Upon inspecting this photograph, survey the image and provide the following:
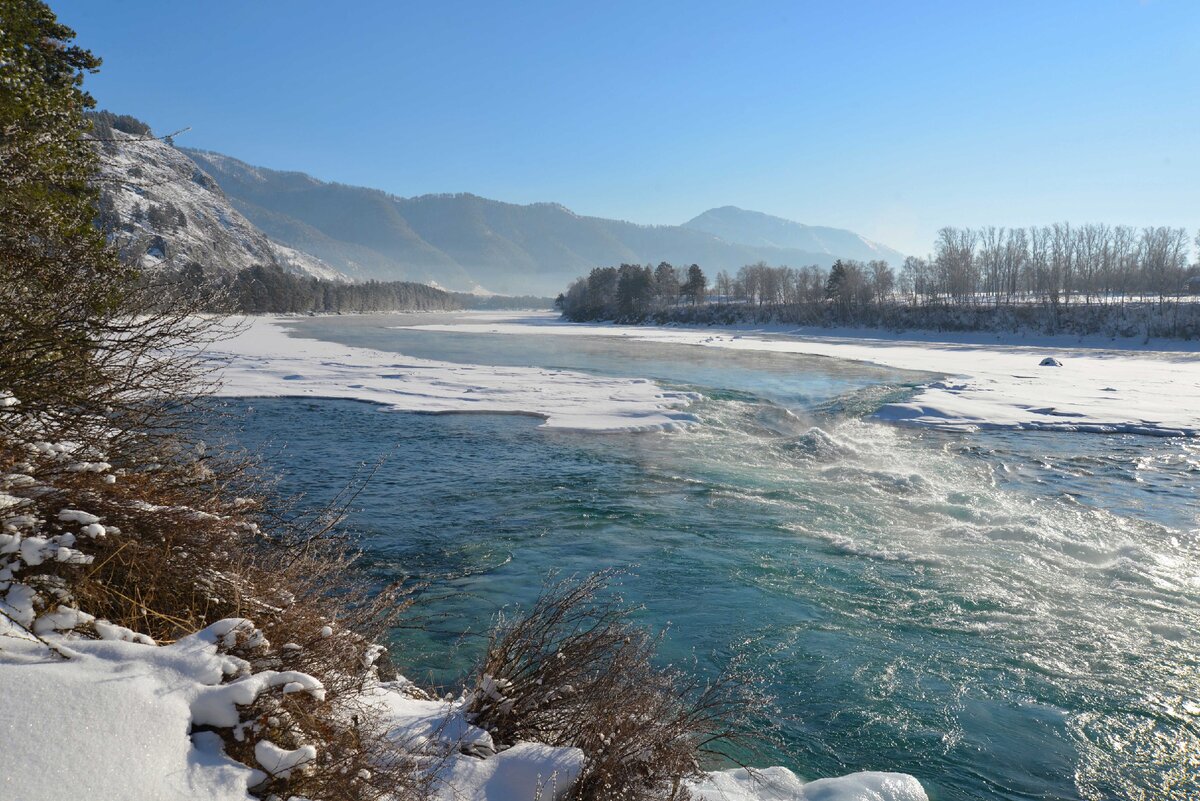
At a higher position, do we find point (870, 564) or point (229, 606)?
point (229, 606)

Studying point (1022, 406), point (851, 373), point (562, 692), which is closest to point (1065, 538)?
point (562, 692)

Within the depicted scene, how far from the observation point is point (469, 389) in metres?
27.4

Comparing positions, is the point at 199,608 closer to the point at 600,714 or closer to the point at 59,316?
the point at 59,316

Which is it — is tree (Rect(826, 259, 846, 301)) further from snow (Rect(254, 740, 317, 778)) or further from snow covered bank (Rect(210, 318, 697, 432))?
snow (Rect(254, 740, 317, 778))

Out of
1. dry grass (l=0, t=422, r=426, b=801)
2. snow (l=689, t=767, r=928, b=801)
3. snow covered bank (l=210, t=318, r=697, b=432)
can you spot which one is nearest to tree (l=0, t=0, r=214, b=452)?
dry grass (l=0, t=422, r=426, b=801)

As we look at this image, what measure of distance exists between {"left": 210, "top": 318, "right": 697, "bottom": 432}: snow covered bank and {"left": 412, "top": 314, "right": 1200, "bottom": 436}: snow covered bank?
8663mm

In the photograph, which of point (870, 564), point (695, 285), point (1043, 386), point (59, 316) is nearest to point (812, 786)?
point (870, 564)

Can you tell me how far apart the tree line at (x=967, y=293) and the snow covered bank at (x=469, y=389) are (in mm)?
59241

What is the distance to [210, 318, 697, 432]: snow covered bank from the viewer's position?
22359 mm

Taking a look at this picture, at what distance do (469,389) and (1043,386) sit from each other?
25.7 meters

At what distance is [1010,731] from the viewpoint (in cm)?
634

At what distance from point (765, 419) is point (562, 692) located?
1941 cm

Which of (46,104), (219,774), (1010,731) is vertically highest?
(46,104)

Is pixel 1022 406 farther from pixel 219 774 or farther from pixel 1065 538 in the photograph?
pixel 219 774
